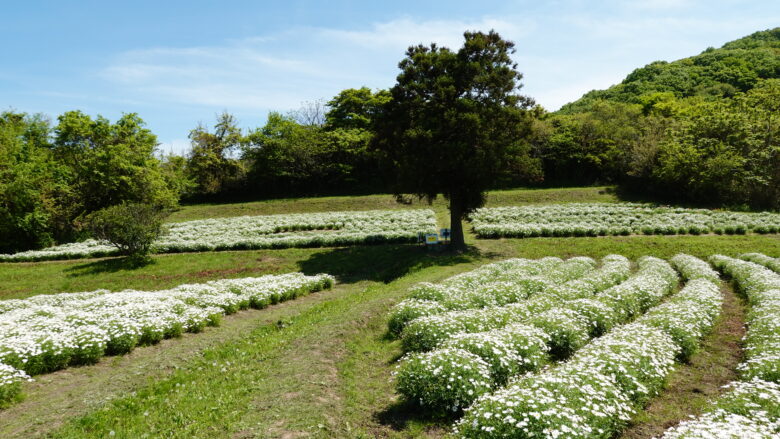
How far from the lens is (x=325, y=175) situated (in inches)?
2630

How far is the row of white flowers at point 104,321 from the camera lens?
387 inches

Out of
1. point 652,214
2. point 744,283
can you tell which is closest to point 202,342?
point 744,283

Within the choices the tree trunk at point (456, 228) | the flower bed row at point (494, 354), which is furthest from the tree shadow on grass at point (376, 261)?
the flower bed row at point (494, 354)

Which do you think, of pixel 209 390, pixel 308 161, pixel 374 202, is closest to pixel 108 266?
pixel 209 390

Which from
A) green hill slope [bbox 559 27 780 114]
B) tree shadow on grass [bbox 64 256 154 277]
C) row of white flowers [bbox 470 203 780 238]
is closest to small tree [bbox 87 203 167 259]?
tree shadow on grass [bbox 64 256 154 277]

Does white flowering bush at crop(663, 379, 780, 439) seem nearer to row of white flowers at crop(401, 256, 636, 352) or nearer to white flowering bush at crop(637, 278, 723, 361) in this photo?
white flowering bush at crop(637, 278, 723, 361)

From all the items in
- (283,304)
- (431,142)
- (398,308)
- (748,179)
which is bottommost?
(283,304)

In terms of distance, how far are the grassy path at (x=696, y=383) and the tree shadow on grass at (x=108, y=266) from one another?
3076cm

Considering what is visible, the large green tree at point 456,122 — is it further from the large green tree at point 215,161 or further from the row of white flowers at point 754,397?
the large green tree at point 215,161

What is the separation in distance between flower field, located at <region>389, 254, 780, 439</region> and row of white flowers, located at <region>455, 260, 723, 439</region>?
0.07ft

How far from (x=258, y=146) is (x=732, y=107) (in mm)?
72521

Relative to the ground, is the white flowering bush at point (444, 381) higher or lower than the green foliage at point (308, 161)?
lower

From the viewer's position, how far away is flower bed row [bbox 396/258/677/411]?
730 cm

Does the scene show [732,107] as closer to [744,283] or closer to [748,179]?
[748,179]
